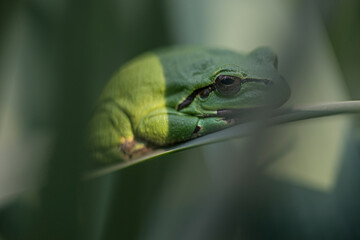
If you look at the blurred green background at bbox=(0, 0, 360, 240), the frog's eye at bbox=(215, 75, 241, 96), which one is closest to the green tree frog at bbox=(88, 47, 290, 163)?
the frog's eye at bbox=(215, 75, 241, 96)

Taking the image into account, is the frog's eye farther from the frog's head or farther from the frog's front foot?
the frog's front foot

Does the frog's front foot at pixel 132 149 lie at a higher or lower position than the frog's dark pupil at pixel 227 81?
lower

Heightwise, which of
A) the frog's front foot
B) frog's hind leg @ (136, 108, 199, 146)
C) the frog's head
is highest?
the frog's head

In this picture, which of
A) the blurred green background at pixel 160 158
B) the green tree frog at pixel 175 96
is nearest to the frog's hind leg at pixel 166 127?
the green tree frog at pixel 175 96

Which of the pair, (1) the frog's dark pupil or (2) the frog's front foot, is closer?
(1) the frog's dark pupil

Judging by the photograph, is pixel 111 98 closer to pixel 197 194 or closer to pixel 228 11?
pixel 197 194

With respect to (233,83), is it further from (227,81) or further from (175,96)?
(175,96)

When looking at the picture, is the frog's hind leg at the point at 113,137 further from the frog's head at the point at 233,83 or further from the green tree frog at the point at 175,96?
the frog's head at the point at 233,83
